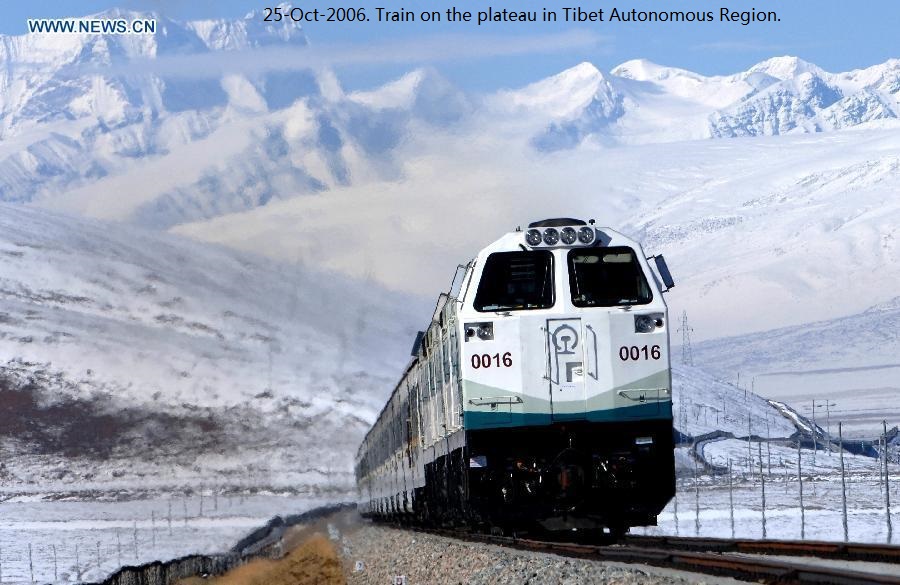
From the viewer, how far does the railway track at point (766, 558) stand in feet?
64.9

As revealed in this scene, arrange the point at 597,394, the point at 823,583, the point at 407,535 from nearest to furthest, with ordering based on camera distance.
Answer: the point at 823,583 → the point at 597,394 → the point at 407,535

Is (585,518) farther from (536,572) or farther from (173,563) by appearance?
(173,563)

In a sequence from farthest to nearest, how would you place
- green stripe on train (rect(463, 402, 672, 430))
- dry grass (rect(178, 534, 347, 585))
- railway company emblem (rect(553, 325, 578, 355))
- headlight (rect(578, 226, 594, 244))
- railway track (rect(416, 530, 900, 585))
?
dry grass (rect(178, 534, 347, 585))
headlight (rect(578, 226, 594, 244))
railway company emblem (rect(553, 325, 578, 355))
green stripe on train (rect(463, 402, 672, 430))
railway track (rect(416, 530, 900, 585))

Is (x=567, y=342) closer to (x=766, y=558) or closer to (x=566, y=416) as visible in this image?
(x=566, y=416)

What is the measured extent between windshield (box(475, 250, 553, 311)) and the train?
2 cm

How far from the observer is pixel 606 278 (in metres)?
28.9

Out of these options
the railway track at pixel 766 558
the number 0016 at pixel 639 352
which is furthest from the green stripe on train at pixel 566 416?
the railway track at pixel 766 558

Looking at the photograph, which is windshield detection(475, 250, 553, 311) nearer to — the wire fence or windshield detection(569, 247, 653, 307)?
windshield detection(569, 247, 653, 307)

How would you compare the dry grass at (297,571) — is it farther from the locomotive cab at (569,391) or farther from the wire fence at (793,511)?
the locomotive cab at (569,391)

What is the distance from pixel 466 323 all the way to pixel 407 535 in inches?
943

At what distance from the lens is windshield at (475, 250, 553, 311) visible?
28828 mm

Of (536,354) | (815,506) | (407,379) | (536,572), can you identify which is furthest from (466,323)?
(815,506)

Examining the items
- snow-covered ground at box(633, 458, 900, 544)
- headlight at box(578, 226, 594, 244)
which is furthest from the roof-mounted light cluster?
snow-covered ground at box(633, 458, 900, 544)

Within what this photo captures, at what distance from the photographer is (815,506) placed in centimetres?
12212
